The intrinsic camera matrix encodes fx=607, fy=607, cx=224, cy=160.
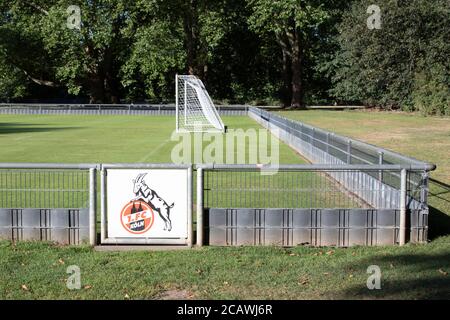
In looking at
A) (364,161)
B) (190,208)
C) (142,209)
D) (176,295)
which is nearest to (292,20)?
(364,161)

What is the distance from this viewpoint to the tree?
161 feet

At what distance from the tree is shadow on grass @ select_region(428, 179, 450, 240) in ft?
125

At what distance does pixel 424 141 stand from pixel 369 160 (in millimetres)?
13070

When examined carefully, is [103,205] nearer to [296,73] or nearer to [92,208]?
[92,208]

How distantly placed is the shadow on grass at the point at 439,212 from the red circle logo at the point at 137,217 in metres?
3.74

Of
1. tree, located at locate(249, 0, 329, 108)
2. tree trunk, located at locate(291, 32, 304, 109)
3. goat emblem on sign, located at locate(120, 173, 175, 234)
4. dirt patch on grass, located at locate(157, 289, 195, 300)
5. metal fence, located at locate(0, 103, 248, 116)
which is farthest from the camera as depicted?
tree trunk, located at locate(291, 32, 304, 109)

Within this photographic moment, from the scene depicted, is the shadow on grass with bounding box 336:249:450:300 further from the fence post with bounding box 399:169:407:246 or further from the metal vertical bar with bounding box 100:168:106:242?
the metal vertical bar with bounding box 100:168:106:242

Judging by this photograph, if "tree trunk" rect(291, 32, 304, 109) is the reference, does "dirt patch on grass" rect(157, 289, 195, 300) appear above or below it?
below

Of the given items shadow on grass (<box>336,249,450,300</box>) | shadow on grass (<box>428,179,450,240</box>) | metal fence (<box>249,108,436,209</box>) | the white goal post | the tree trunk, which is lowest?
shadow on grass (<box>336,249,450,300</box>)

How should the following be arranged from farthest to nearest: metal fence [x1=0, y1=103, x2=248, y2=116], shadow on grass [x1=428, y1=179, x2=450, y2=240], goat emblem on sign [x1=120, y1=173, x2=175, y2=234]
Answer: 1. metal fence [x1=0, y1=103, x2=248, y2=116]
2. shadow on grass [x1=428, y1=179, x2=450, y2=240]
3. goat emblem on sign [x1=120, y1=173, x2=175, y2=234]

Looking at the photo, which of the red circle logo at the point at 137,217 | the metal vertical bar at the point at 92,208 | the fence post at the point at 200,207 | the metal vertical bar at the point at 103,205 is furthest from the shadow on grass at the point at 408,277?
the metal vertical bar at the point at 92,208

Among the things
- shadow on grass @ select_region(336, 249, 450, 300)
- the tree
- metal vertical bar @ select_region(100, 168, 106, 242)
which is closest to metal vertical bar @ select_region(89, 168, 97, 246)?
metal vertical bar @ select_region(100, 168, 106, 242)

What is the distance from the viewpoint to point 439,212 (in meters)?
9.65

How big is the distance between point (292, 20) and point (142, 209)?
4823 centimetres
